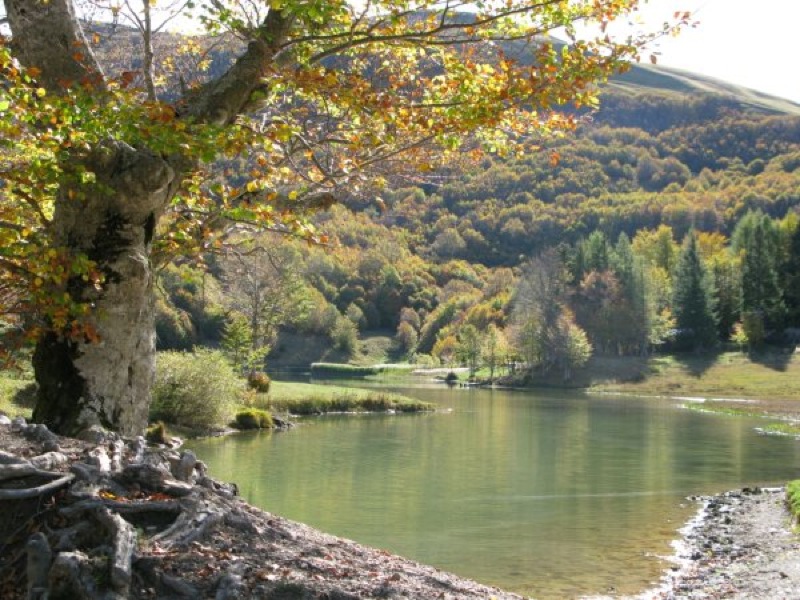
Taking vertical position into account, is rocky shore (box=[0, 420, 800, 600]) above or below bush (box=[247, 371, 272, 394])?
above

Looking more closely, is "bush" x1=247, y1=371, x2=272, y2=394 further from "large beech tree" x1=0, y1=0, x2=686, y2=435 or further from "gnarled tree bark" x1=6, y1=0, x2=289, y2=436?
"gnarled tree bark" x1=6, y1=0, x2=289, y2=436

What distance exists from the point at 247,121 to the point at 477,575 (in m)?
11.3

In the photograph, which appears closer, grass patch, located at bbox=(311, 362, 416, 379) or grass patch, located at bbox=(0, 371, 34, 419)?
grass patch, located at bbox=(0, 371, 34, 419)

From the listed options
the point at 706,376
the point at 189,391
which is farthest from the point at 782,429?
the point at 706,376

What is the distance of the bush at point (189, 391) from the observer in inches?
1720

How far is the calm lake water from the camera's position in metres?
20.5

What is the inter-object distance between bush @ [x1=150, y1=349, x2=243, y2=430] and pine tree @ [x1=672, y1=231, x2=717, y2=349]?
90.3m

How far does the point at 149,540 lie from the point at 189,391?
37420 mm

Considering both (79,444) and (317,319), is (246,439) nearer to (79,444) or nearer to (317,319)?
(79,444)

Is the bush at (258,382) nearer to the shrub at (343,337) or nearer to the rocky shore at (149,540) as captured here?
the rocky shore at (149,540)

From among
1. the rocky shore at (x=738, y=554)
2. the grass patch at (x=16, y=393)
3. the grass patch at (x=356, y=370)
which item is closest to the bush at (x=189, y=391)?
the grass patch at (x=16, y=393)

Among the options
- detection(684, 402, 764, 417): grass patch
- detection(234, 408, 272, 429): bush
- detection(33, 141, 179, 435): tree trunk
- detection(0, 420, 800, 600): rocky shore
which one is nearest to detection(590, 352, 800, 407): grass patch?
detection(684, 402, 764, 417): grass patch

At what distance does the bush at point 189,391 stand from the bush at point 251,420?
7.71 ft

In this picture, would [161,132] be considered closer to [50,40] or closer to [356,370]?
[50,40]
